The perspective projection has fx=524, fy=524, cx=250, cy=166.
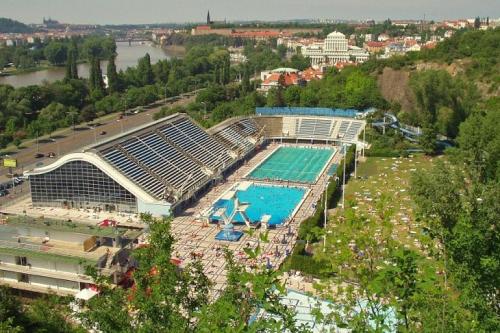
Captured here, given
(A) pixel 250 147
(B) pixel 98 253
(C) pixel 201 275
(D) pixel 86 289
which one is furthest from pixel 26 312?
(A) pixel 250 147

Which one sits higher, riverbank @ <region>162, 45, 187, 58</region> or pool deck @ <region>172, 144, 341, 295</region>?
riverbank @ <region>162, 45, 187, 58</region>

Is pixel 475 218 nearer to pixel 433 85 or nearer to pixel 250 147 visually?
pixel 250 147

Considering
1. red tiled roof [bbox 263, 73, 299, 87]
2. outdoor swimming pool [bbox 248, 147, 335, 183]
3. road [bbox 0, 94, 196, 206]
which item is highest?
red tiled roof [bbox 263, 73, 299, 87]

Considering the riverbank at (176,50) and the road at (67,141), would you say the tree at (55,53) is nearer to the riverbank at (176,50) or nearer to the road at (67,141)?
the riverbank at (176,50)

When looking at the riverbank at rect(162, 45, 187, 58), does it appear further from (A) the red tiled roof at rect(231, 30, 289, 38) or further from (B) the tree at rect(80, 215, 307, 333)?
(B) the tree at rect(80, 215, 307, 333)

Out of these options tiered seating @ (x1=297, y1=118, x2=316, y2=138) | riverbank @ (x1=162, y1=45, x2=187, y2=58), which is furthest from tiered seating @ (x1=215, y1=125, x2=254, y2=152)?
riverbank @ (x1=162, y1=45, x2=187, y2=58)

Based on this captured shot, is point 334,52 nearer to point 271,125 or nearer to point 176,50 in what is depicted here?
point 271,125

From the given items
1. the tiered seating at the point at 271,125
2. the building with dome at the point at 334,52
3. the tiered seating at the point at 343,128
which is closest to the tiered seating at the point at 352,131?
the tiered seating at the point at 343,128

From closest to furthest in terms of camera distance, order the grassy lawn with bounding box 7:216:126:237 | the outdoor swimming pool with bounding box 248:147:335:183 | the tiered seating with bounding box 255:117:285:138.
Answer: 1. the grassy lawn with bounding box 7:216:126:237
2. the outdoor swimming pool with bounding box 248:147:335:183
3. the tiered seating with bounding box 255:117:285:138

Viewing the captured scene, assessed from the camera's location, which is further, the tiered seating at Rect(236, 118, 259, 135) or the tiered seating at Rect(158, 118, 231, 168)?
→ the tiered seating at Rect(236, 118, 259, 135)
